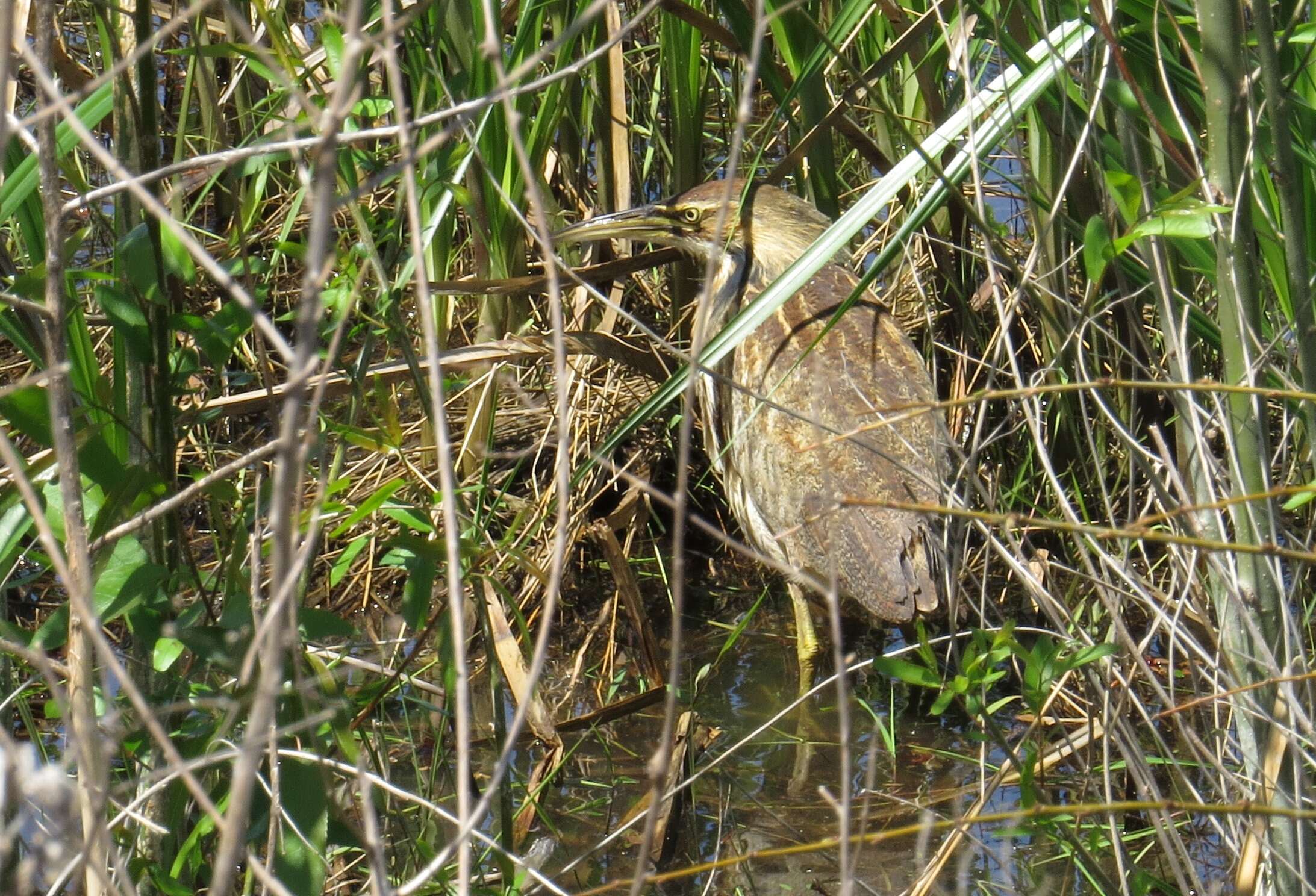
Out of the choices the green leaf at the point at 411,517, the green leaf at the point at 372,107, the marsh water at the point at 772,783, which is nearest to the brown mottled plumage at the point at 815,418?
the marsh water at the point at 772,783

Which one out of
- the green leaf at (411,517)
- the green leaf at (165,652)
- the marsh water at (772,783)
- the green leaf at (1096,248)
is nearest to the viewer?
the green leaf at (1096,248)

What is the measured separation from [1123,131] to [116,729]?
1.28m

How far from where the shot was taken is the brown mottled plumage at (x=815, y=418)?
303cm

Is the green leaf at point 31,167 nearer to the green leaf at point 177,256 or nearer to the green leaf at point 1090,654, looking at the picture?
the green leaf at point 177,256

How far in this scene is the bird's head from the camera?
3535 millimetres

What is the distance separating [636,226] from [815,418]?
2.25ft

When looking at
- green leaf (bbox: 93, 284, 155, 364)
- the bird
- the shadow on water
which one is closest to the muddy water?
the shadow on water

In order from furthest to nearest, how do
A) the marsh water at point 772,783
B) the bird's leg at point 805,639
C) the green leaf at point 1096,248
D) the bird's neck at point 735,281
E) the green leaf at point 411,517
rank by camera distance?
1. the bird's neck at point 735,281
2. the bird's leg at point 805,639
3. the marsh water at point 772,783
4. the green leaf at point 411,517
5. the green leaf at point 1096,248

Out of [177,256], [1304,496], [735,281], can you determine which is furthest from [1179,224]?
[735,281]

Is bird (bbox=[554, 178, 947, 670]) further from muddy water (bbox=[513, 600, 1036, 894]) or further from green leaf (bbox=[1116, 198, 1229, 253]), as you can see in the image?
green leaf (bbox=[1116, 198, 1229, 253])

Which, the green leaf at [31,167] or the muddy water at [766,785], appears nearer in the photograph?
the green leaf at [31,167]

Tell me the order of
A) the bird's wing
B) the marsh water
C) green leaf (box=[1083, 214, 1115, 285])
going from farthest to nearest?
the bird's wing, the marsh water, green leaf (box=[1083, 214, 1115, 285])

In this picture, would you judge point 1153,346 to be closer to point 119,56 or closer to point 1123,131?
point 1123,131

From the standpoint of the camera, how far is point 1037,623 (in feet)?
10.7
